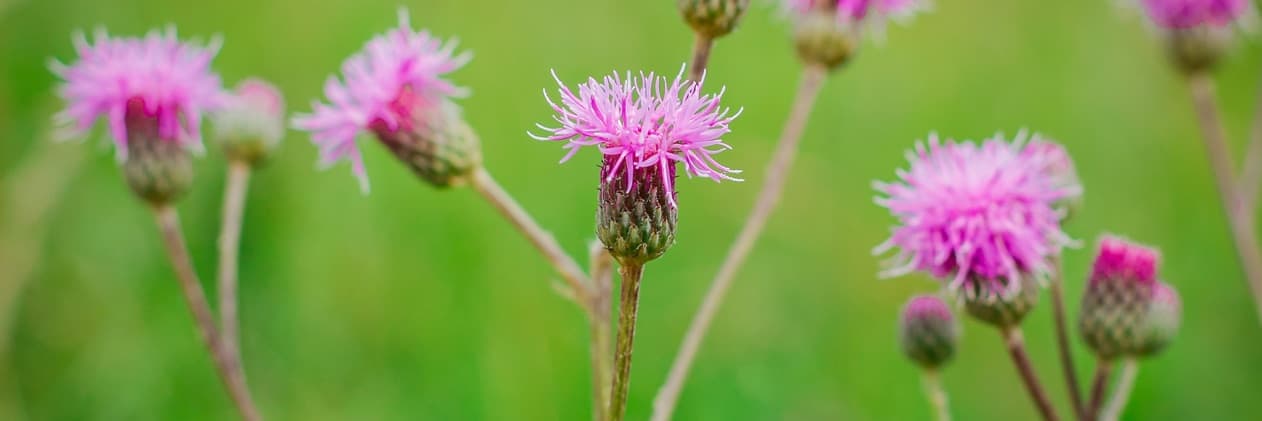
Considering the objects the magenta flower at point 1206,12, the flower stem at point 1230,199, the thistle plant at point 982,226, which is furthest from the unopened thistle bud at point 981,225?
the magenta flower at point 1206,12

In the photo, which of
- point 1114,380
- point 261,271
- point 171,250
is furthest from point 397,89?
point 1114,380

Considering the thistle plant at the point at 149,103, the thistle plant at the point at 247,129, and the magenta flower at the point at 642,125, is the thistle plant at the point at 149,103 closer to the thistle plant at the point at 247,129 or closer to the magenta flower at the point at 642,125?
the thistle plant at the point at 247,129

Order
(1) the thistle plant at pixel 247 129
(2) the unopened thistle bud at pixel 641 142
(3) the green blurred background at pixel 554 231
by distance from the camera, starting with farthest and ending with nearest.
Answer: (3) the green blurred background at pixel 554 231 < (1) the thistle plant at pixel 247 129 < (2) the unopened thistle bud at pixel 641 142

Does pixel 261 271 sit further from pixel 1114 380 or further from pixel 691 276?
pixel 1114 380

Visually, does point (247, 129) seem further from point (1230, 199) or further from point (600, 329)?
point (1230, 199)

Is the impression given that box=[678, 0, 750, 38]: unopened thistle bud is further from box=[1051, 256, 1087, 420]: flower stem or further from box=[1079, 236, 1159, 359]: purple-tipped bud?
box=[1079, 236, 1159, 359]: purple-tipped bud

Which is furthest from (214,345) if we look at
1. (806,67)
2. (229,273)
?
(806,67)

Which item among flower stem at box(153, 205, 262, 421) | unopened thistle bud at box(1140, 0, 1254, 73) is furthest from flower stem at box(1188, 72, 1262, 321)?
flower stem at box(153, 205, 262, 421)
